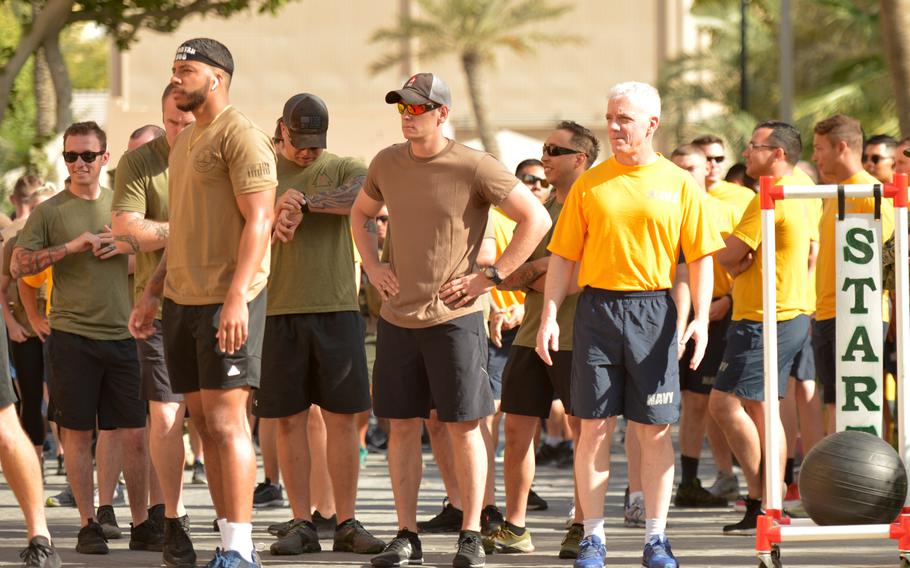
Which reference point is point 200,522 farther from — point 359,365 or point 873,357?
point 873,357

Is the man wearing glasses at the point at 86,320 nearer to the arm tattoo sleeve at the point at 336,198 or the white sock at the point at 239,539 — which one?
the arm tattoo sleeve at the point at 336,198

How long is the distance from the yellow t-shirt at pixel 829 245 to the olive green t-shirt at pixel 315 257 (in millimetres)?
3255

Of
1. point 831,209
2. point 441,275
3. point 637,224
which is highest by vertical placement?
point 831,209

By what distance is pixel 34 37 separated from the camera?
19062 millimetres

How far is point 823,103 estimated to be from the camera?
3397 cm

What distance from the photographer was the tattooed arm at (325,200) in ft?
27.1

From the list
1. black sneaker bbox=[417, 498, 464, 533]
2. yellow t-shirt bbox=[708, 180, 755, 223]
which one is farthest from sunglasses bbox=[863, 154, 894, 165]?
black sneaker bbox=[417, 498, 464, 533]

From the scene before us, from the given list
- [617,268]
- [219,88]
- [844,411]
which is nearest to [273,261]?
[219,88]

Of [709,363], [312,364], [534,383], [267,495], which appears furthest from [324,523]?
[709,363]

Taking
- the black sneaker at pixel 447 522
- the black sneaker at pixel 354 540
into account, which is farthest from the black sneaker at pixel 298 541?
the black sneaker at pixel 447 522

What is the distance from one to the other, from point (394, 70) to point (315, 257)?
51403mm

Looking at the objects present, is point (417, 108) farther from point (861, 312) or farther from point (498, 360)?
point (498, 360)

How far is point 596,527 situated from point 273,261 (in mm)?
2317

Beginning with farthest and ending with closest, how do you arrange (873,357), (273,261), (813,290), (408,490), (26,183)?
(26,183), (813,290), (273,261), (408,490), (873,357)
